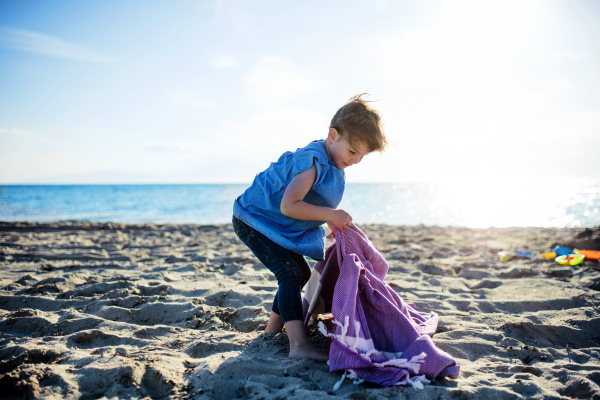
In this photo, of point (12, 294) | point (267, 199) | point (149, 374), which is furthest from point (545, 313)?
point (12, 294)

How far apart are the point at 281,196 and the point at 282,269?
455 mm

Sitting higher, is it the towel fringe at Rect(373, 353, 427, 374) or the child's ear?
the child's ear

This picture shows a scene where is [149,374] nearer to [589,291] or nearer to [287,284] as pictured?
[287,284]

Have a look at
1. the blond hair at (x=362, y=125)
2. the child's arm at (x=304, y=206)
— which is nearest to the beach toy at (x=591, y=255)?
the blond hair at (x=362, y=125)

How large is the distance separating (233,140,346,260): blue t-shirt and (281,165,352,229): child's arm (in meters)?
0.05

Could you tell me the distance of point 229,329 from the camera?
236 cm

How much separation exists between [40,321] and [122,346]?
775 mm

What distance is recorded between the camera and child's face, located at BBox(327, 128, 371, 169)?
207 centimetres

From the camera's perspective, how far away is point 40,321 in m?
2.29

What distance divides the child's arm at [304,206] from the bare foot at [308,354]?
728 mm

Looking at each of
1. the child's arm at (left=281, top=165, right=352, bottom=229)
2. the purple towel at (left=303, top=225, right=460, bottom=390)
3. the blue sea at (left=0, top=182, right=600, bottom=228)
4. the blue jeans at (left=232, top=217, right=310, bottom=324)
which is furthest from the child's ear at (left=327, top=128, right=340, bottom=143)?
the blue sea at (left=0, top=182, right=600, bottom=228)

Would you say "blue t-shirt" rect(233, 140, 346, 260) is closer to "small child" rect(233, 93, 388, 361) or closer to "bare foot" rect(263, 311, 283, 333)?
"small child" rect(233, 93, 388, 361)

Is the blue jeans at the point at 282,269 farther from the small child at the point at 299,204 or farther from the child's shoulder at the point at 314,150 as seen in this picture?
the child's shoulder at the point at 314,150

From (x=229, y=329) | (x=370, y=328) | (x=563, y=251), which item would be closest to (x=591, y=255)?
(x=563, y=251)
